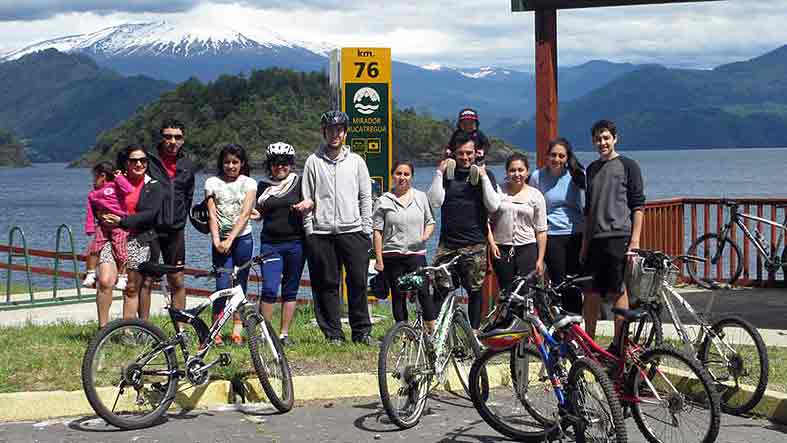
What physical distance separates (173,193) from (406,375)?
2.91 m

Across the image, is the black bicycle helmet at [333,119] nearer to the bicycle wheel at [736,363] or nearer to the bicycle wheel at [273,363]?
the bicycle wheel at [273,363]

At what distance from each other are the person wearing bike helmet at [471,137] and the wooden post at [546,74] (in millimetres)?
1421

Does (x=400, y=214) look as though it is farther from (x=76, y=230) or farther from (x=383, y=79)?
(x=76, y=230)

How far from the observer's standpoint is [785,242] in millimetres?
14133

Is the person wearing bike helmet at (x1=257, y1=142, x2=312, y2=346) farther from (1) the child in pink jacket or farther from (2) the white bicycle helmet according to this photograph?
(1) the child in pink jacket

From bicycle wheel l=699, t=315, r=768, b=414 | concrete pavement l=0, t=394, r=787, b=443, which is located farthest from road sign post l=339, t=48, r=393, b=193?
bicycle wheel l=699, t=315, r=768, b=414

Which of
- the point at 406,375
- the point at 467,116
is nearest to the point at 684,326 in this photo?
the point at 406,375

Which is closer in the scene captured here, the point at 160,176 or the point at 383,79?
the point at 160,176

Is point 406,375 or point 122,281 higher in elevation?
point 122,281

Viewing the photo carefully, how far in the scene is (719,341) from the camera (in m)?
7.02

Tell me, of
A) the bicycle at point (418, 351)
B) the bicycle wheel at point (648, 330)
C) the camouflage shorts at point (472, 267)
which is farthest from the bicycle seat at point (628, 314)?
the camouflage shorts at point (472, 267)

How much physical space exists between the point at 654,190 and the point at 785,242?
236 feet

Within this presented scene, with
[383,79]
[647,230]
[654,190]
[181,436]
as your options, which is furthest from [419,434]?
[654,190]

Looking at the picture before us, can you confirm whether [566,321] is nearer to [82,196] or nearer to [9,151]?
[82,196]
